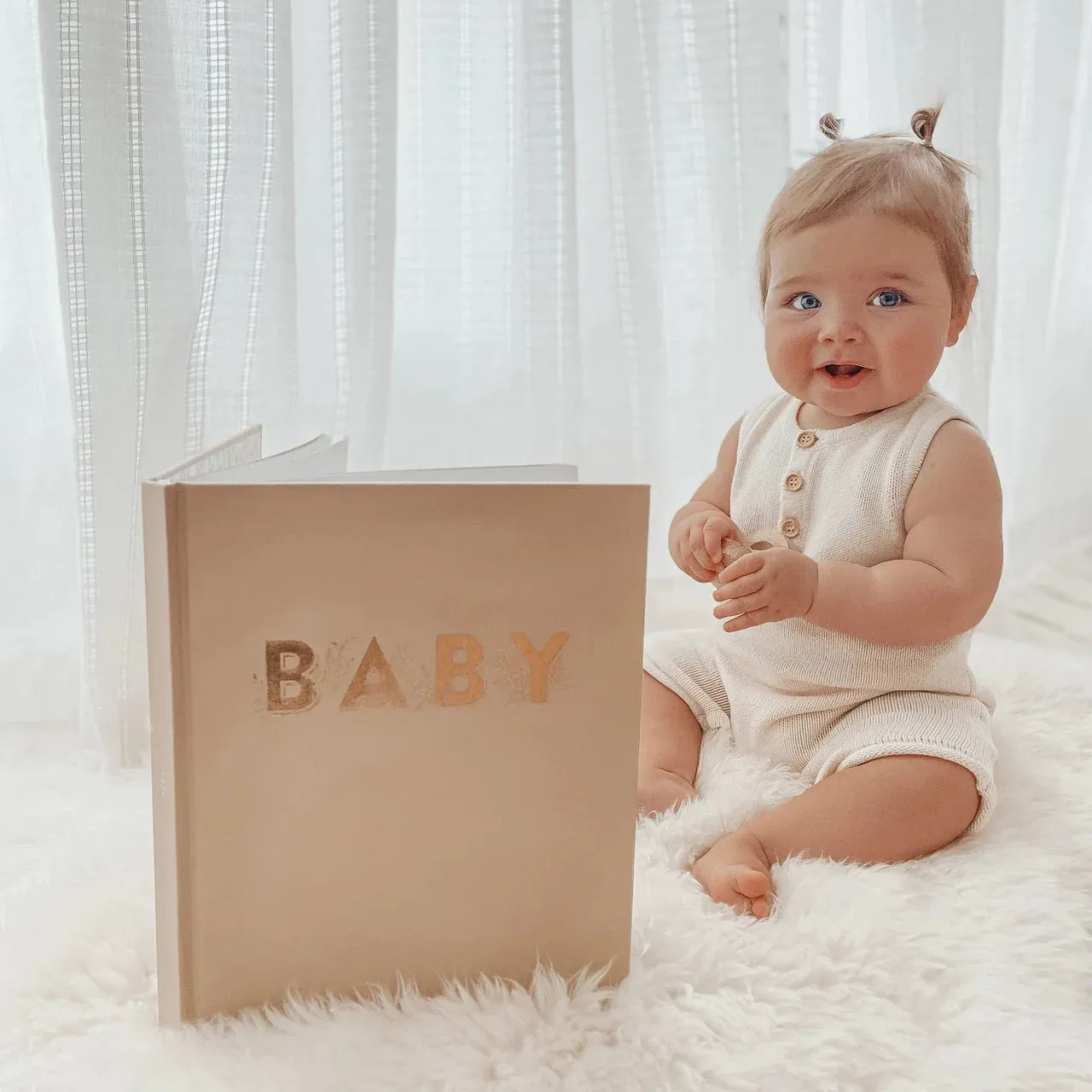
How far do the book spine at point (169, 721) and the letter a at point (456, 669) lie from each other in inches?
4.9

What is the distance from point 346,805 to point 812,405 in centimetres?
58

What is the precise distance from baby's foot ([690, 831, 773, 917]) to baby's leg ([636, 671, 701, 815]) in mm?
81

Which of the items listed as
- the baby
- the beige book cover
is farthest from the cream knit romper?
the beige book cover

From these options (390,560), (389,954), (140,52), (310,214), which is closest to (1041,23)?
(310,214)

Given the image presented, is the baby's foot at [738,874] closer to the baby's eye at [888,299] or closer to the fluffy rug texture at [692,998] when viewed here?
the fluffy rug texture at [692,998]

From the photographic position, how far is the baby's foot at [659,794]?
2.76 feet

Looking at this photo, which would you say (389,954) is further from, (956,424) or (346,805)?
(956,424)

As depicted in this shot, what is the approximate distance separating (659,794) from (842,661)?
18 centimetres

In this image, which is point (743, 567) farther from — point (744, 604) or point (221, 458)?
point (221, 458)

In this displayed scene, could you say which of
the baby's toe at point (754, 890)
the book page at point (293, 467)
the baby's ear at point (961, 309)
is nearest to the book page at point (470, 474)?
the book page at point (293, 467)

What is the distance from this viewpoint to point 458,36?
1229 millimetres

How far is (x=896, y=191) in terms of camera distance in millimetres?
848

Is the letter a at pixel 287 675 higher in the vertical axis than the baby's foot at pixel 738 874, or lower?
higher

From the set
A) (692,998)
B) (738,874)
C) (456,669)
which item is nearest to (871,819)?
(738,874)
